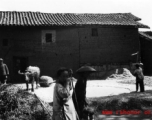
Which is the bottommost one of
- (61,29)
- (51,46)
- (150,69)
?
(150,69)

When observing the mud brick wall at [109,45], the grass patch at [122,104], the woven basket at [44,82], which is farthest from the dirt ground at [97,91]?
the mud brick wall at [109,45]

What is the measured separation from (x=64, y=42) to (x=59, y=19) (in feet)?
7.18

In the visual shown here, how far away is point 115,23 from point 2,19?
930cm

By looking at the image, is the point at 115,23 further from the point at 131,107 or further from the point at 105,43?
the point at 131,107

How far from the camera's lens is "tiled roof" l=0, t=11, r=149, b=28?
18766mm

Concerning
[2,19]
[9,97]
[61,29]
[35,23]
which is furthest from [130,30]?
[9,97]

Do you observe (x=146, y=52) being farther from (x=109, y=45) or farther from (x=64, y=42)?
(x=64, y=42)

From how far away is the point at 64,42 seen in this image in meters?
Result: 19.4

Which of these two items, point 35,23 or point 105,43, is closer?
point 35,23

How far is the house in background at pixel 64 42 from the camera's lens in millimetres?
18688

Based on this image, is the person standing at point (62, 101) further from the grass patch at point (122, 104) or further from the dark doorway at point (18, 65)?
the dark doorway at point (18, 65)

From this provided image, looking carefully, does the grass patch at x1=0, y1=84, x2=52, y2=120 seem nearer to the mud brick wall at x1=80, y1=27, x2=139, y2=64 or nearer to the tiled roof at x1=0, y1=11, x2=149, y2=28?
the tiled roof at x1=0, y1=11, x2=149, y2=28

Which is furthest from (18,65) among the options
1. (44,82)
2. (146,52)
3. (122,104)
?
(122,104)

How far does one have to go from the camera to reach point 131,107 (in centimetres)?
767
